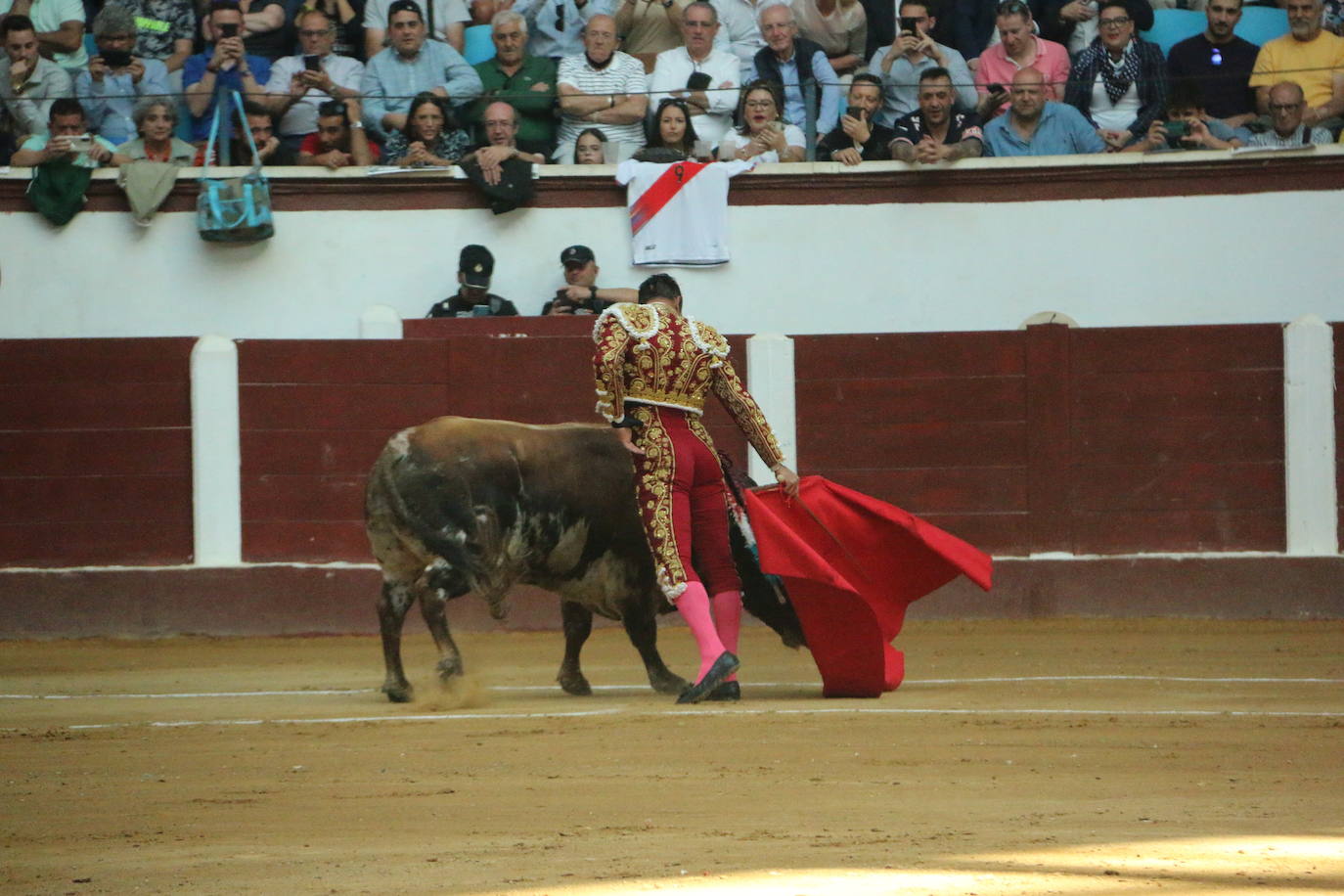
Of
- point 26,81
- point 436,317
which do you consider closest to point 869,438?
point 436,317

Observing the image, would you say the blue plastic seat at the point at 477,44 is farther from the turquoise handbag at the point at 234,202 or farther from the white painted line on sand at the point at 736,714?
the white painted line on sand at the point at 736,714

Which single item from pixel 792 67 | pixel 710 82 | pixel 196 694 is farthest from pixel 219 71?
pixel 196 694

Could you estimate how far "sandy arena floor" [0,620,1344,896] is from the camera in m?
3.80

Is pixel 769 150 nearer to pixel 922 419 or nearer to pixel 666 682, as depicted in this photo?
pixel 922 419

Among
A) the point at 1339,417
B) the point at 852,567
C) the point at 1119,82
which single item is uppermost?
the point at 1119,82

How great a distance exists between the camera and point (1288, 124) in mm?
10297

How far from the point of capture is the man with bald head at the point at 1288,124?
10254 millimetres

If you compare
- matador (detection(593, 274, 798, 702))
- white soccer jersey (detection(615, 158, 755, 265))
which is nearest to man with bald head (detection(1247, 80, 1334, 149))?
white soccer jersey (detection(615, 158, 755, 265))

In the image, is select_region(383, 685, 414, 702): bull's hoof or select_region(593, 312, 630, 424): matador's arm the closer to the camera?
A: select_region(593, 312, 630, 424): matador's arm

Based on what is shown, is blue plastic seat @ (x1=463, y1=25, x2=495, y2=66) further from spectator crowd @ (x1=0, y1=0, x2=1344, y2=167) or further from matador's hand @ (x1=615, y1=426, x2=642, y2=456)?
matador's hand @ (x1=615, y1=426, x2=642, y2=456)

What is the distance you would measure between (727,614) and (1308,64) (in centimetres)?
573

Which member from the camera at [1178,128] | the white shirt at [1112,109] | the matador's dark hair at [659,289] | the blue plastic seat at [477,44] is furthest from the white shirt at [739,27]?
the matador's dark hair at [659,289]

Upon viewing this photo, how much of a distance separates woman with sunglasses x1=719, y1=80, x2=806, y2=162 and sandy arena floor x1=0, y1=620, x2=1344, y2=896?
11.5 feet

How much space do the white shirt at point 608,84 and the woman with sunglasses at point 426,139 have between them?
58cm
